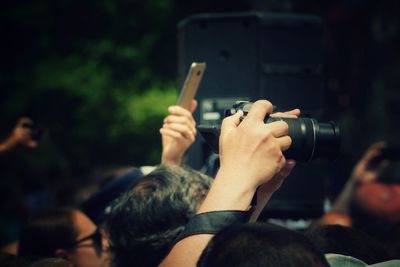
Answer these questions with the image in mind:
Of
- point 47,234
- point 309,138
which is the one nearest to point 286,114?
point 309,138

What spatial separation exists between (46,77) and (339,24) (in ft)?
14.0

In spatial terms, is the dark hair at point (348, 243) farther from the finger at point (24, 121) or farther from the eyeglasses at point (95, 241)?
the finger at point (24, 121)

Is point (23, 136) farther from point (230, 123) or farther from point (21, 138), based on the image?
point (230, 123)

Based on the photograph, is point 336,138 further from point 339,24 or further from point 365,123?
point 339,24

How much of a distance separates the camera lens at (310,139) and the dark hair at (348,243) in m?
0.21

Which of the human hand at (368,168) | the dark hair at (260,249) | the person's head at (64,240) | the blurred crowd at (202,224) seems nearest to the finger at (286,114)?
the blurred crowd at (202,224)

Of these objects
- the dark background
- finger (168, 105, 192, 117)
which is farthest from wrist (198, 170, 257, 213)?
the dark background

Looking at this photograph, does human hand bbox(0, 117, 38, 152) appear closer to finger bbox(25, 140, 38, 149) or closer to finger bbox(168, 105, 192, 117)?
finger bbox(25, 140, 38, 149)

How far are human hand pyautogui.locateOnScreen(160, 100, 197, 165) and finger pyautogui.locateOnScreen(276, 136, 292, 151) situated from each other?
34.3 inches

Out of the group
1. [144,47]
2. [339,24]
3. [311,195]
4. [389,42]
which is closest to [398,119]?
[389,42]

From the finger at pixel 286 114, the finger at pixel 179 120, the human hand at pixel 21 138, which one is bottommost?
the human hand at pixel 21 138

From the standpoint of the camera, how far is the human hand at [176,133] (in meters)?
2.13

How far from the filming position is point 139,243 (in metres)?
1.62

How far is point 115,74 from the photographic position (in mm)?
8109
